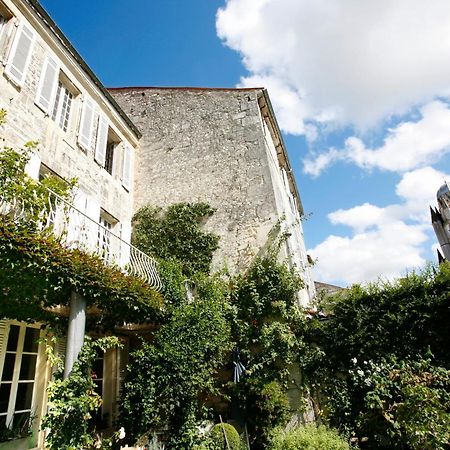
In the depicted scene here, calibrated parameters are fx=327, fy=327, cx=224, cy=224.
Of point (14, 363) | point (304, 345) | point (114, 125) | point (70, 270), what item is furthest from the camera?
point (114, 125)

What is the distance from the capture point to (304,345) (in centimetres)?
762

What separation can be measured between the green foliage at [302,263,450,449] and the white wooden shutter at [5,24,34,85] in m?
8.33

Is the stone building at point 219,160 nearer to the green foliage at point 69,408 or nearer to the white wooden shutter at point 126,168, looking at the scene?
the white wooden shutter at point 126,168

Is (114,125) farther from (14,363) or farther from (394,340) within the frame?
(394,340)

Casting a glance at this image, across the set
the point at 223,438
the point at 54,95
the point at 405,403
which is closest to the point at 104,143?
the point at 54,95

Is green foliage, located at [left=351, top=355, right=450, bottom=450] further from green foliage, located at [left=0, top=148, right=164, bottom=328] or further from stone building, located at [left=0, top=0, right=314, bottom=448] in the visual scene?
green foliage, located at [left=0, top=148, right=164, bottom=328]

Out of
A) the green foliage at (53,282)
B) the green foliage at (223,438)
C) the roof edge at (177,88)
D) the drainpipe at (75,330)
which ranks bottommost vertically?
the green foliage at (223,438)

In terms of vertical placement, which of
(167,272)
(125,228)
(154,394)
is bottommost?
(154,394)

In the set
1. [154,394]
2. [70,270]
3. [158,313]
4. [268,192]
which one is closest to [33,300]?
[70,270]

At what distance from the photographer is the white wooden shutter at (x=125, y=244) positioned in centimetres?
883

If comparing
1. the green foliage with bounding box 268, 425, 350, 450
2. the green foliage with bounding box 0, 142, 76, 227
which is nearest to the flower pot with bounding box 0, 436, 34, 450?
the green foliage with bounding box 0, 142, 76, 227

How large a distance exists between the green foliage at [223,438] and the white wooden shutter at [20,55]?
7.93m

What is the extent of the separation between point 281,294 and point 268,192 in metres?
3.15

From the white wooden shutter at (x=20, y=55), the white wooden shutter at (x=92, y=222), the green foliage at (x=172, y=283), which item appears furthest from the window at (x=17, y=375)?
the white wooden shutter at (x=20, y=55)
